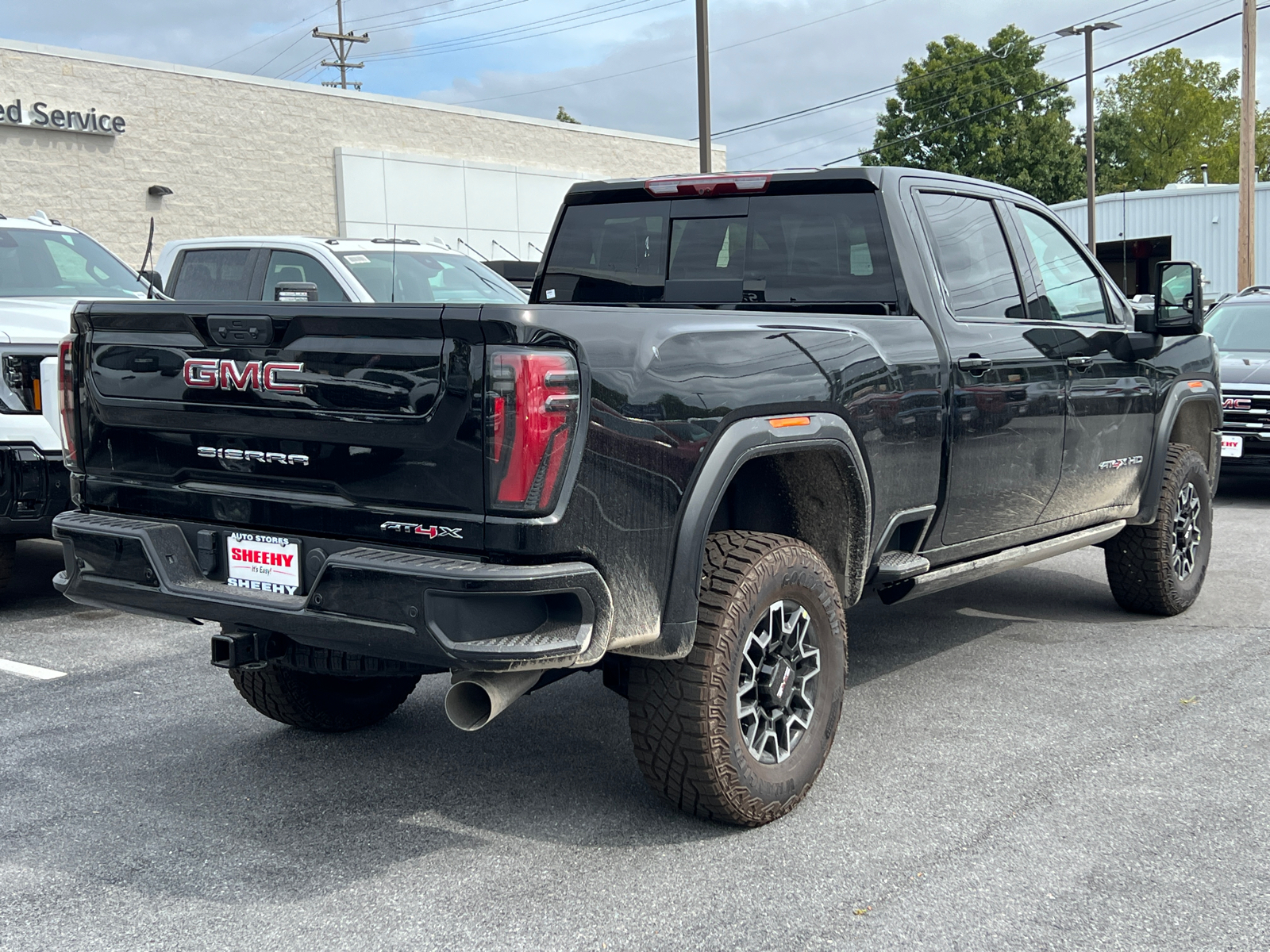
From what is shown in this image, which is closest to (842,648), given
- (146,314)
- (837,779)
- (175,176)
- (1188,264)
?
(837,779)

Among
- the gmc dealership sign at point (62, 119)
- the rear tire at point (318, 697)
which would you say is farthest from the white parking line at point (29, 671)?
the gmc dealership sign at point (62, 119)

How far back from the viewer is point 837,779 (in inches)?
170

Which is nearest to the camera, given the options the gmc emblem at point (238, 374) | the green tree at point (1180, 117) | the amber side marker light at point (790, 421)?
the gmc emblem at point (238, 374)

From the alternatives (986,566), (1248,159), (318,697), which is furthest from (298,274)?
(1248,159)

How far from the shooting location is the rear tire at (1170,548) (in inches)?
252

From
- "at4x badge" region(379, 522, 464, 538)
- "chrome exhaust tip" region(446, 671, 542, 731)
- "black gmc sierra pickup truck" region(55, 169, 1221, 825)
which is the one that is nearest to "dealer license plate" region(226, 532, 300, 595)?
"black gmc sierra pickup truck" region(55, 169, 1221, 825)

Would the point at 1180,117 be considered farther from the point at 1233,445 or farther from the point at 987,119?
the point at 1233,445

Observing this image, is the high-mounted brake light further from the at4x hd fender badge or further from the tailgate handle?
the tailgate handle

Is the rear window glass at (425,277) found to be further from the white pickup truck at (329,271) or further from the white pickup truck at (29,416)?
the white pickup truck at (29,416)

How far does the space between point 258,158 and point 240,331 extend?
2292 cm

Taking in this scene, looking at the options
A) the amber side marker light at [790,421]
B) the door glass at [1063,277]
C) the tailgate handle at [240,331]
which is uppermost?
the door glass at [1063,277]

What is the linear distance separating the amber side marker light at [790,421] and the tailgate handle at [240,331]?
1.43 m

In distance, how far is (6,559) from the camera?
22.9 ft

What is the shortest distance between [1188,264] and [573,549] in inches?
159
